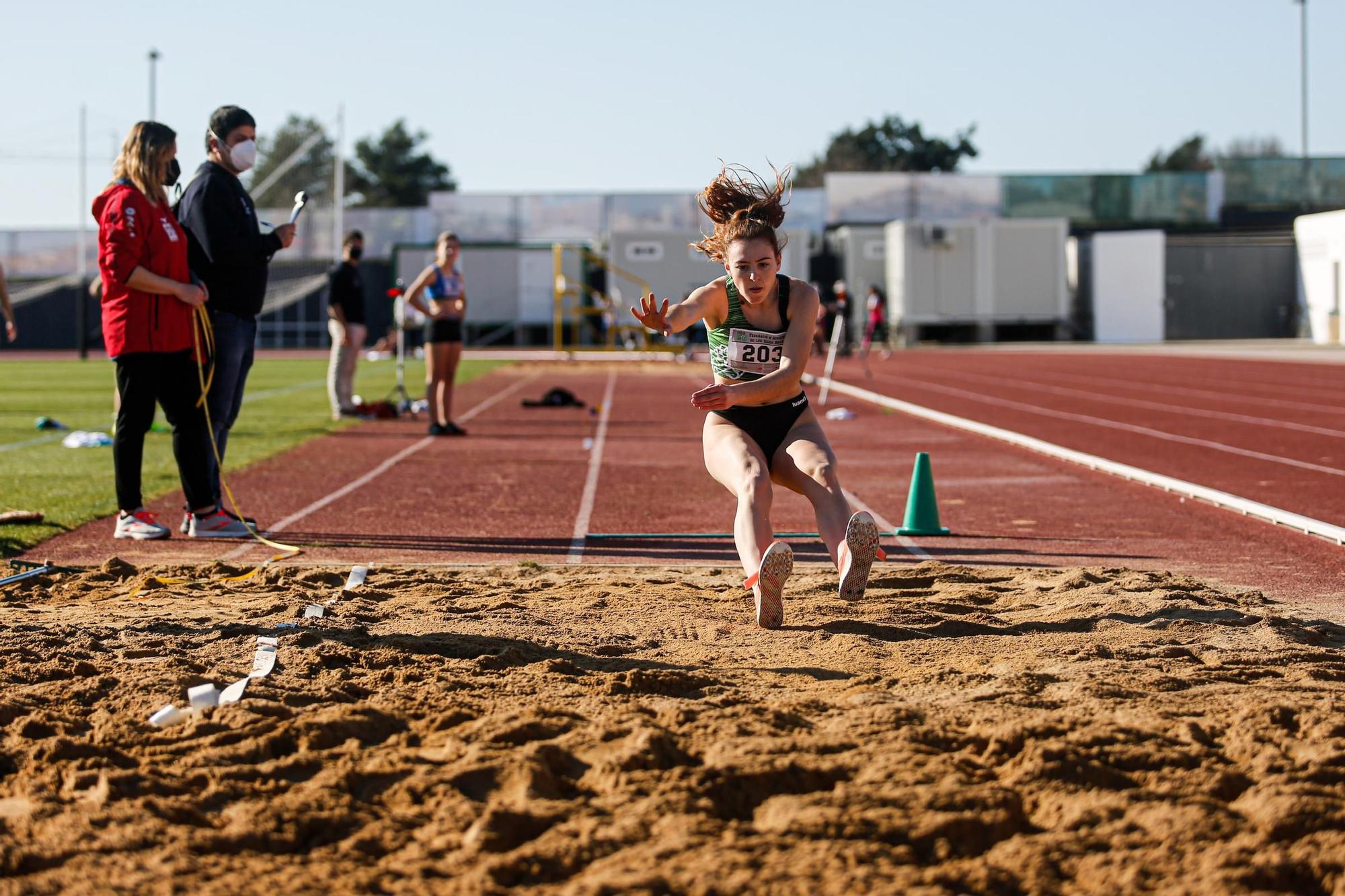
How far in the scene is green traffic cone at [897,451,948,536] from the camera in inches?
297

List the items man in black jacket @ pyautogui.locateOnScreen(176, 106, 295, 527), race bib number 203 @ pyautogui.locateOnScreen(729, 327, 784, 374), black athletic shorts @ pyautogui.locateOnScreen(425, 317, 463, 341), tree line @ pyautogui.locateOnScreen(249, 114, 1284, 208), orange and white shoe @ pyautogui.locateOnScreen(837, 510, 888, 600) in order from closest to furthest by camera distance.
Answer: orange and white shoe @ pyautogui.locateOnScreen(837, 510, 888, 600) < race bib number 203 @ pyautogui.locateOnScreen(729, 327, 784, 374) < man in black jacket @ pyautogui.locateOnScreen(176, 106, 295, 527) < black athletic shorts @ pyautogui.locateOnScreen(425, 317, 463, 341) < tree line @ pyautogui.locateOnScreen(249, 114, 1284, 208)

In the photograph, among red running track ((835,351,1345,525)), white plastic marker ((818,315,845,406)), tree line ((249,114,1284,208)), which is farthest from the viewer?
tree line ((249,114,1284,208))

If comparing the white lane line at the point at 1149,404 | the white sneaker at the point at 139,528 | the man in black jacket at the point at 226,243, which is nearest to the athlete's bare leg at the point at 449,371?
the man in black jacket at the point at 226,243

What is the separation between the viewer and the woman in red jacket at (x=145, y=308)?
22.1 ft

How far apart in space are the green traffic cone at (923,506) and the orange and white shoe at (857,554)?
2.65 metres

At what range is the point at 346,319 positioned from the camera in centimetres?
1470

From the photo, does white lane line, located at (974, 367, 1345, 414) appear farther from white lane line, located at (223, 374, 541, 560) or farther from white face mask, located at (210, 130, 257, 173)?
white face mask, located at (210, 130, 257, 173)

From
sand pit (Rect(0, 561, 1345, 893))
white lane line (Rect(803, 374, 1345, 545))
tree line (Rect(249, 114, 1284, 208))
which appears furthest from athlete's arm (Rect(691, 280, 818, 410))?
tree line (Rect(249, 114, 1284, 208))

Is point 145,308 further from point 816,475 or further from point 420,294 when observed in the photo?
point 420,294

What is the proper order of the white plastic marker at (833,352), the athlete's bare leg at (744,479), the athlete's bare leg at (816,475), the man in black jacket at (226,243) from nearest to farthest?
the athlete's bare leg at (744,479), the athlete's bare leg at (816,475), the man in black jacket at (226,243), the white plastic marker at (833,352)

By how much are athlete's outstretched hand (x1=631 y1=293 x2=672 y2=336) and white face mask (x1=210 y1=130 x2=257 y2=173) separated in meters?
2.86

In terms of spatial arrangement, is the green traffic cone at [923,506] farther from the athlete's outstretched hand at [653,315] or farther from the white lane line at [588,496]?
the athlete's outstretched hand at [653,315]

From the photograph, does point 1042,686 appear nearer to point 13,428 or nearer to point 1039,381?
point 13,428

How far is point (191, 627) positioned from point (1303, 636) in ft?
12.3
